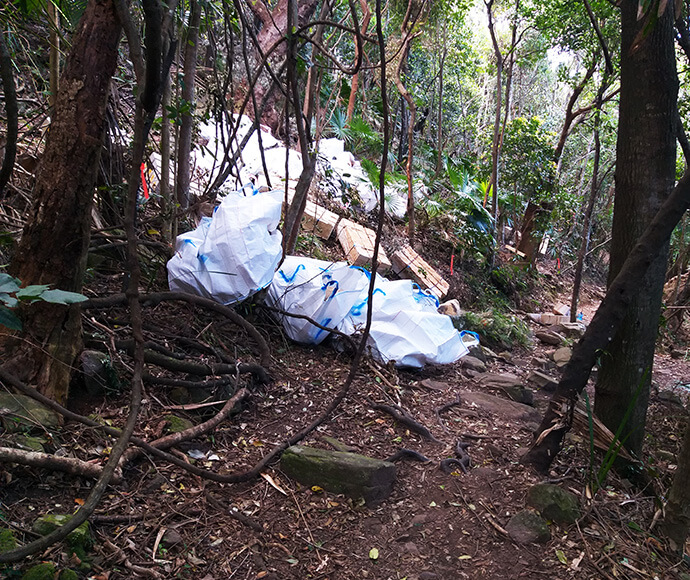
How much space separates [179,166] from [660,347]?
7415 millimetres

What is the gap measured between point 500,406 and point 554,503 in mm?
1336

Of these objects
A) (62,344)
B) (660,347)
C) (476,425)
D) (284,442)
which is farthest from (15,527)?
(660,347)

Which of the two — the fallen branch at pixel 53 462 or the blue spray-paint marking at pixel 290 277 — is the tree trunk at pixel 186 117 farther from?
the fallen branch at pixel 53 462

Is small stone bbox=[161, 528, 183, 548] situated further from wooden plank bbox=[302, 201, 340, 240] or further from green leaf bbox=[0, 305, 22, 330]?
wooden plank bbox=[302, 201, 340, 240]

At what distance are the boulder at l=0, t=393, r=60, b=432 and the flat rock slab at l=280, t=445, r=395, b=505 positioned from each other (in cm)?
97

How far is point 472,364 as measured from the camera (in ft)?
14.3

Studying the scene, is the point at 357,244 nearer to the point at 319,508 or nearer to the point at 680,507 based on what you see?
the point at 319,508

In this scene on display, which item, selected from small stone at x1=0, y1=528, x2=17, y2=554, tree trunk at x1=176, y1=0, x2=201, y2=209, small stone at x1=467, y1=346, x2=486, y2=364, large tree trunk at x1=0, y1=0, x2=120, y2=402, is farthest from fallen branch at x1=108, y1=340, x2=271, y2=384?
small stone at x1=467, y1=346, x2=486, y2=364

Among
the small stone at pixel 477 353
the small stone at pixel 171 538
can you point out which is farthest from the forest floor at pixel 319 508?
the small stone at pixel 477 353

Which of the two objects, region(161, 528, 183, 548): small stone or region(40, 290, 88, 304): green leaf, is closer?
region(40, 290, 88, 304): green leaf

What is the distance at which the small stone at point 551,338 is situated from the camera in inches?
255

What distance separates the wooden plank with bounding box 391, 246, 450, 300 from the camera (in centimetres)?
613

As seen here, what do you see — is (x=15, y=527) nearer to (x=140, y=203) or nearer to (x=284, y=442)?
(x=284, y=442)

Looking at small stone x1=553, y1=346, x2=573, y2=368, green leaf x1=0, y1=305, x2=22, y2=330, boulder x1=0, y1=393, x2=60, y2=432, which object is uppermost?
green leaf x1=0, y1=305, x2=22, y2=330
